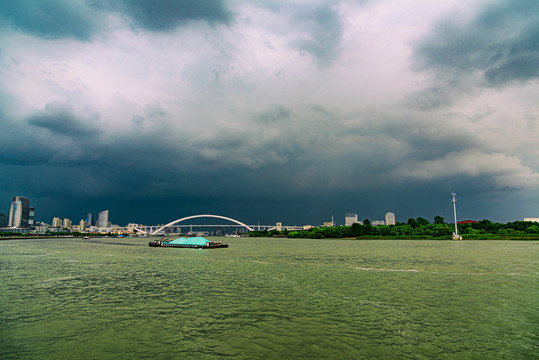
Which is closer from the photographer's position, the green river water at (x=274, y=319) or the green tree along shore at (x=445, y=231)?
the green river water at (x=274, y=319)

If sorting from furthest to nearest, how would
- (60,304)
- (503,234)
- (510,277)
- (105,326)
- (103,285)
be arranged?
(503,234) < (510,277) < (103,285) < (60,304) < (105,326)

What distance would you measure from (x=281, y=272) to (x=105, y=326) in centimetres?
2119

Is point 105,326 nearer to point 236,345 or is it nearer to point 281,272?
point 236,345

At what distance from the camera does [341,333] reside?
13.6 meters

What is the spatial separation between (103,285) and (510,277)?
118 feet

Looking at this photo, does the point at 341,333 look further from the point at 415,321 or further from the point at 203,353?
the point at 203,353

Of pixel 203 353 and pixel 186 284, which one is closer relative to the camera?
pixel 203 353

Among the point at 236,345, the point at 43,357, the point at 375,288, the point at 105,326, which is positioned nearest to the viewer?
the point at 43,357

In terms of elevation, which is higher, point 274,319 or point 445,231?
point 445,231

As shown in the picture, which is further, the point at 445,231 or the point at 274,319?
the point at 445,231

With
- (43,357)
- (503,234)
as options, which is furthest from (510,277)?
(503,234)

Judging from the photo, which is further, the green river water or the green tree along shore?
the green tree along shore

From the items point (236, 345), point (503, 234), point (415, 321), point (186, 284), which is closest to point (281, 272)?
point (186, 284)

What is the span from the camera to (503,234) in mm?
120562
